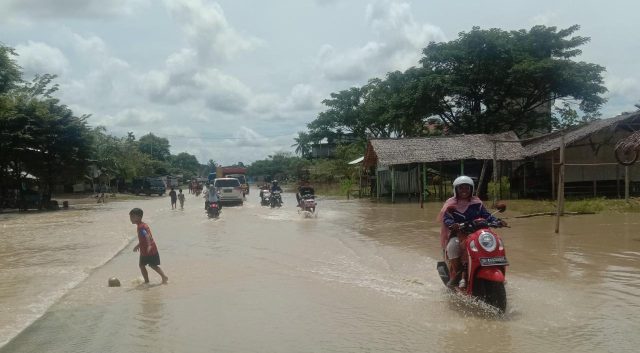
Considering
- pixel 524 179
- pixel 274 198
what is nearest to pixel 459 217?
pixel 274 198

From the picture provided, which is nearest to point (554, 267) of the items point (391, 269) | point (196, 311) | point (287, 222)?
point (391, 269)

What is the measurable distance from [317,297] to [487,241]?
9.18 feet

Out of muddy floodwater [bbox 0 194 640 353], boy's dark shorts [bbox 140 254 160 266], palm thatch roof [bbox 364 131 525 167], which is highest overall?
palm thatch roof [bbox 364 131 525 167]

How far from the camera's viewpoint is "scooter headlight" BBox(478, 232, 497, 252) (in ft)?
21.1

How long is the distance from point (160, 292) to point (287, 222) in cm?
1244

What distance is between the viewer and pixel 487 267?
21.0 feet

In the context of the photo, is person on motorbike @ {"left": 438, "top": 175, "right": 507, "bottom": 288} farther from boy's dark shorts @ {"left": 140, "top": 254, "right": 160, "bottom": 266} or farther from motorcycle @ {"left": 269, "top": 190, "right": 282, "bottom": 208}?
motorcycle @ {"left": 269, "top": 190, "right": 282, "bottom": 208}

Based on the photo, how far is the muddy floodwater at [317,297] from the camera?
19.7 feet

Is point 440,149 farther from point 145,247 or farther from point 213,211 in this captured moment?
point 145,247

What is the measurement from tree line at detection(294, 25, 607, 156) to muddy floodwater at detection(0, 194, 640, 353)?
21055 millimetres

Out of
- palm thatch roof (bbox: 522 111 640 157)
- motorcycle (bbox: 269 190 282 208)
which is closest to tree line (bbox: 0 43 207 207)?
motorcycle (bbox: 269 190 282 208)

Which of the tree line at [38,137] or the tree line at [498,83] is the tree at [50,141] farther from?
the tree line at [498,83]

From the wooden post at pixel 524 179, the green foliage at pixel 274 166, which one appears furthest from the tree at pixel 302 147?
the wooden post at pixel 524 179

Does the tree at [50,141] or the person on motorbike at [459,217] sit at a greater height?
the tree at [50,141]
